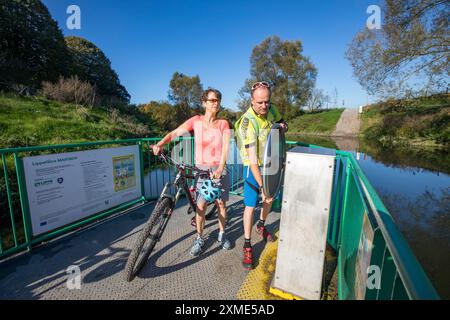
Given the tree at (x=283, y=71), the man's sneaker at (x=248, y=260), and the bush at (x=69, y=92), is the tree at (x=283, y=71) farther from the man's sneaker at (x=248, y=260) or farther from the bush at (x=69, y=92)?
the man's sneaker at (x=248, y=260)

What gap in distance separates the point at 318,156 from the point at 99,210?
352cm

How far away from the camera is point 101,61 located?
1163 inches

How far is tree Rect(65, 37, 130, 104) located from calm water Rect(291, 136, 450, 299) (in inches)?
999

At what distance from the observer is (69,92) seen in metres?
16.7

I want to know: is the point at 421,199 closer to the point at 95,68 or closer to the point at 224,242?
the point at 224,242

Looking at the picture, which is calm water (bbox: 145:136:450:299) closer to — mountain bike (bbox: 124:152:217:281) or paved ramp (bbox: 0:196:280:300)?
paved ramp (bbox: 0:196:280:300)

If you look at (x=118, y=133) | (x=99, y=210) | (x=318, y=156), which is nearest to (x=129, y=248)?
(x=99, y=210)

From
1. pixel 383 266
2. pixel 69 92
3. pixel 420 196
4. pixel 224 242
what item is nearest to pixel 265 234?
pixel 224 242

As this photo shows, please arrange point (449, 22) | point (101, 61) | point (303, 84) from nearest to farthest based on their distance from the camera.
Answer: point (449, 22) < point (101, 61) < point (303, 84)

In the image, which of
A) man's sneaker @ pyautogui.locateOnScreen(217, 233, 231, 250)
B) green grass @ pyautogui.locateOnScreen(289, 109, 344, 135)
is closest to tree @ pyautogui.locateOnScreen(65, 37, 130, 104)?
man's sneaker @ pyautogui.locateOnScreen(217, 233, 231, 250)

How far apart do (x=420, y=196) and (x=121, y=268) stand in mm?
10466

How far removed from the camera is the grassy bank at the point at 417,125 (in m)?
16.0
